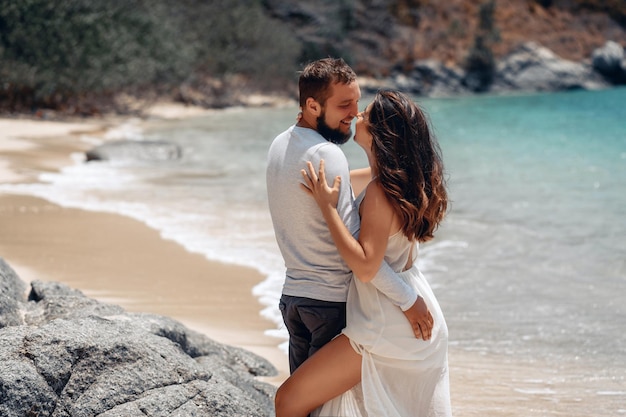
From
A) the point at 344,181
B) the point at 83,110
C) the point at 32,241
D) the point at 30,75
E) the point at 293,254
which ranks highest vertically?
the point at 344,181

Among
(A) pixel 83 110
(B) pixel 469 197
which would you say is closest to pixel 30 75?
(A) pixel 83 110

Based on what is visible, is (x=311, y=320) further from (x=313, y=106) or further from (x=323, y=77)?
(x=323, y=77)

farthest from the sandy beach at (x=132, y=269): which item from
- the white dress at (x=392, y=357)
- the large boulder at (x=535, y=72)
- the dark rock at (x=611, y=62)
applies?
the dark rock at (x=611, y=62)

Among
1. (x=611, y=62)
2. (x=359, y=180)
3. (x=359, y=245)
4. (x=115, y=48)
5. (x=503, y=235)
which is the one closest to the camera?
(x=359, y=245)

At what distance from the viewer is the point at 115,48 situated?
95.8 feet

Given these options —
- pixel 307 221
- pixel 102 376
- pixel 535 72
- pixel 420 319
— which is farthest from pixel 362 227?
pixel 535 72

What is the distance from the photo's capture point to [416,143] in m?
3.25

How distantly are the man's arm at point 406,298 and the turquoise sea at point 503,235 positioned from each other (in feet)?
2.96

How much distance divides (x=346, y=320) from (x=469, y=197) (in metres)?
11.4

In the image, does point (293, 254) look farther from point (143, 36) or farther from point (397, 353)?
point (143, 36)

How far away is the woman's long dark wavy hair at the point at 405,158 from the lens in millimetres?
3199

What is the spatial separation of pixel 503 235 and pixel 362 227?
312 inches

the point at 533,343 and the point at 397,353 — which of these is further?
the point at 533,343

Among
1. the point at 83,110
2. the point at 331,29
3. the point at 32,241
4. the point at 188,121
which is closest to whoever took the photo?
the point at 32,241
